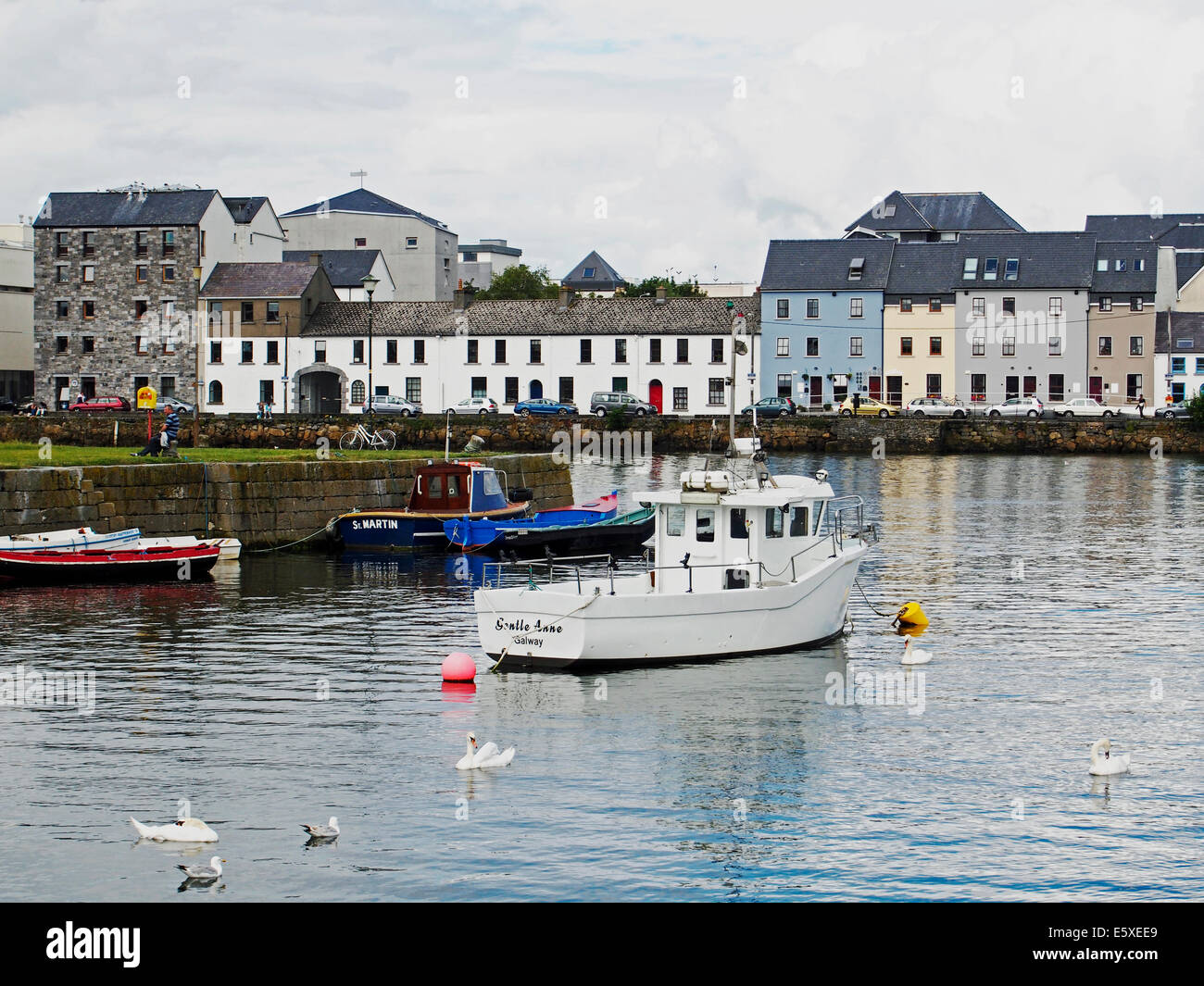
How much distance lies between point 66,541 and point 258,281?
6283 cm

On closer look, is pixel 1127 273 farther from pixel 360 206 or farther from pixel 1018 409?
pixel 360 206

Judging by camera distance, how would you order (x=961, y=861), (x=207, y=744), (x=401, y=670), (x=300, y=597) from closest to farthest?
(x=961, y=861), (x=207, y=744), (x=401, y=670), (x=300, y=597)

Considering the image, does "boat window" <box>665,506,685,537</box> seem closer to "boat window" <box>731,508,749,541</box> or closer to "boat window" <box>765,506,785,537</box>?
"boat window" <box>731,508,749,541</box>

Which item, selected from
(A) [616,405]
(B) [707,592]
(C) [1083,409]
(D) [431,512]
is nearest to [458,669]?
(B) [707,592]

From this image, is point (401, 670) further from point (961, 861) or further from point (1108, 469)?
point (1108, 469)

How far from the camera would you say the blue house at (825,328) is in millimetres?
94188

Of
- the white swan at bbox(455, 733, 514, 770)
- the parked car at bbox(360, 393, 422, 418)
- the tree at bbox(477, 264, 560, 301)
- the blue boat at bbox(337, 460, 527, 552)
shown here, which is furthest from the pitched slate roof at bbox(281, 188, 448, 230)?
the white swan at bbox(455, 733, 514, 770)

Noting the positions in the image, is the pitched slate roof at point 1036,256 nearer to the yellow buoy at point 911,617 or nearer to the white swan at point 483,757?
the yellow buoy at point 911,617

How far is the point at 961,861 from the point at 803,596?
10.0 metres

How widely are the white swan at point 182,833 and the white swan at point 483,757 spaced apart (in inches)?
137

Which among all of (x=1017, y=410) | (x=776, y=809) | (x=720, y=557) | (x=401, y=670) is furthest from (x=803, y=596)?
(x=1017, y=410)
